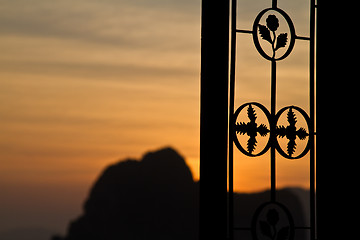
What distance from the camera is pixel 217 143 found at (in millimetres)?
2305

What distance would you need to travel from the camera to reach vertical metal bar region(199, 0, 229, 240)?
226cm

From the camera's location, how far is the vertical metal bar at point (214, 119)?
2.26 meters

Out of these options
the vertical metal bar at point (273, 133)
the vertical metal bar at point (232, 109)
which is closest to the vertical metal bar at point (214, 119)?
the vertical metal bar at point (232, 109)

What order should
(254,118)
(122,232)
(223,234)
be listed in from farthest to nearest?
1. (122,232)
2. (254,118)
3. (223,234)

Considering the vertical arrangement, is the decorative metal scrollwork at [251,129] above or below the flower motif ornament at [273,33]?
below

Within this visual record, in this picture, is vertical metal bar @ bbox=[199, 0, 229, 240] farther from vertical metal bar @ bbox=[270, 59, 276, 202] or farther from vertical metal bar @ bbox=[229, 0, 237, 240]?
vertical metal bar @ bbox=[270, 59, 276, 202]
